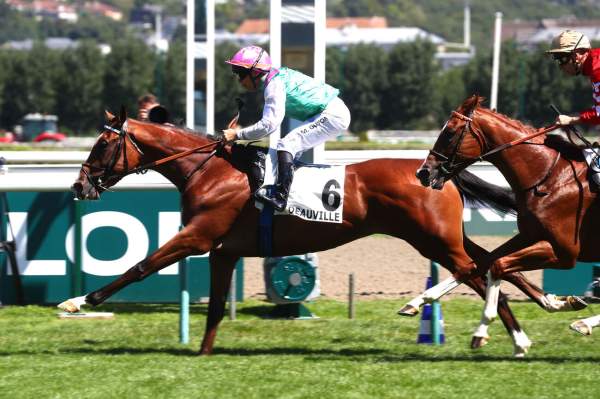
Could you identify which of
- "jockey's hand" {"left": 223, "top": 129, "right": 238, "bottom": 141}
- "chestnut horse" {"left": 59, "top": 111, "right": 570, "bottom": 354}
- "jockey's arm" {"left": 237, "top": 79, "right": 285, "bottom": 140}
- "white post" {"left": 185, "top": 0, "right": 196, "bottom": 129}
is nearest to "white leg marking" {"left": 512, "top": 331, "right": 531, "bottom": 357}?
"chestnut horse" {"left": 59, "top": 111, "right": 570, "bottom": 354}

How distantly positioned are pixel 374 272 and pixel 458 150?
4.25 m

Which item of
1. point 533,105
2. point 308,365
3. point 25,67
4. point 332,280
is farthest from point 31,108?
point 308,365

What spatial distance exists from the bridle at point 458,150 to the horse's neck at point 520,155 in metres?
0.03

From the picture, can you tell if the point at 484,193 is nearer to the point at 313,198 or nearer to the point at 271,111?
the point at 313,198

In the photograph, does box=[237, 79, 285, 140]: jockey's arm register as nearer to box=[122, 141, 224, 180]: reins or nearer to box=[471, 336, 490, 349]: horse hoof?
box=[122, 141, 224, 180]: reins

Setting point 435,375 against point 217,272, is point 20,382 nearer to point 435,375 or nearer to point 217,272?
point 217,272

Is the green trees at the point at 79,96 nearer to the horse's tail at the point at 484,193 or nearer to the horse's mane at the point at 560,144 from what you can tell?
the horse's tail at the point at 484,193

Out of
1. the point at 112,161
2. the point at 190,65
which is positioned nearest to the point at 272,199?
the point at 112,161

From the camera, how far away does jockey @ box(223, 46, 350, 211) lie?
7.28 meters

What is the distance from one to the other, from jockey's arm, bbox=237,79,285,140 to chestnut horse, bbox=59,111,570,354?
409 mm

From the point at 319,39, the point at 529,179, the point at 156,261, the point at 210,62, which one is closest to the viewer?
the point at 529,179

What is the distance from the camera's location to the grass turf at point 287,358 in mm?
6199

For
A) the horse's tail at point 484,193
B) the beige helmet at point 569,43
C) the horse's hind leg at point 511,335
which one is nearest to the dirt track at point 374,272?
the horse's tail at point 484,193

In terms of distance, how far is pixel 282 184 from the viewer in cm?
735
